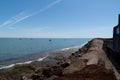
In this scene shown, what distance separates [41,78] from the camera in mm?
18188

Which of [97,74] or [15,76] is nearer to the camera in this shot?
[97,74]

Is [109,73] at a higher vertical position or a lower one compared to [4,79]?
higher

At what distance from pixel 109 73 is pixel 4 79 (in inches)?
443

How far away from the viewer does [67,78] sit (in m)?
15.5

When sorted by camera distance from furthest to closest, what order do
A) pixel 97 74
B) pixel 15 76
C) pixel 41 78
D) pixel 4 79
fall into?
1. pixel 15 76
2. pixel 4 79
3. pixel 41 78
4. pixel 97 74

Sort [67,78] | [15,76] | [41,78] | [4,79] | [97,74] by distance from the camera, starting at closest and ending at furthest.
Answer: [67,78] < [97,74] < [41,78] < [4,79] < [15,76]

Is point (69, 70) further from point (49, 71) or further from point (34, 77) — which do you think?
point (34, 77)

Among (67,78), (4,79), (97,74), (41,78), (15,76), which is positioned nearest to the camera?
(67,78)

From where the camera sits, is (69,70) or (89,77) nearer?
(89,77)

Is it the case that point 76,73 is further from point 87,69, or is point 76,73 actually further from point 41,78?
point 41,78

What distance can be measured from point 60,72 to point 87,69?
7.08ft

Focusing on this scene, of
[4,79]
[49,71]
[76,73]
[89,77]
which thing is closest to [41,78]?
[49,71]

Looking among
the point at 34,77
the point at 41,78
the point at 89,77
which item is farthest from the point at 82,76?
the point at 34,77

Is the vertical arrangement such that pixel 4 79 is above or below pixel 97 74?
below
